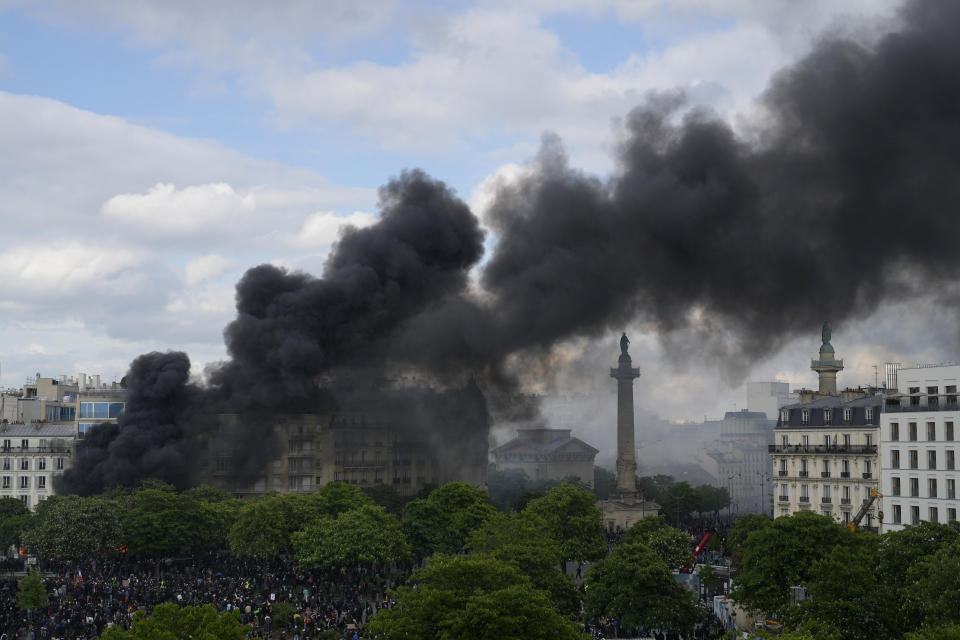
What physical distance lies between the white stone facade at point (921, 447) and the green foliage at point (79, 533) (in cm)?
4837

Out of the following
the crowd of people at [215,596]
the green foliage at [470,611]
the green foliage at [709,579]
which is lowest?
the crowd of people at [215,596]

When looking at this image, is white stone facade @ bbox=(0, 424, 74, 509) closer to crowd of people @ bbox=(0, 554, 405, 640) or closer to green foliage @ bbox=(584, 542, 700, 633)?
crowd of people @ bbox=(0, 554, 405, 640)

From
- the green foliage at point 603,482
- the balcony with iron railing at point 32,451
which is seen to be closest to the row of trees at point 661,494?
the green foliage at point 603,482

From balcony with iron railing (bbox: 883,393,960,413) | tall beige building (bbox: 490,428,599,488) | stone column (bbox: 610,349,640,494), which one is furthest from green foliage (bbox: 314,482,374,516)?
tall beige building (bbox: 490,428,599,488)

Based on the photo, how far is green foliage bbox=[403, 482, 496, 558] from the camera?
66.9 metres

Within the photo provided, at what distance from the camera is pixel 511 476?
177625 mm

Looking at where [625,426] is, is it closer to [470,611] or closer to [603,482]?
[603,482]

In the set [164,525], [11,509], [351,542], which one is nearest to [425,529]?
[351,542]

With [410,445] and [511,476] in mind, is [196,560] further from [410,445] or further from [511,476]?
[511,476]

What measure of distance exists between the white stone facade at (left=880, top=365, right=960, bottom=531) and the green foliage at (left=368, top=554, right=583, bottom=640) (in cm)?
2707

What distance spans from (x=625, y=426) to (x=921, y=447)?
6797cm

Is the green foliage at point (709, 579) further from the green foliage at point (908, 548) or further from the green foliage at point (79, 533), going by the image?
the green foliage at point (79, 533)

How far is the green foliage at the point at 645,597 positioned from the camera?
42.6 metres

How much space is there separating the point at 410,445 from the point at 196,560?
162 ft
